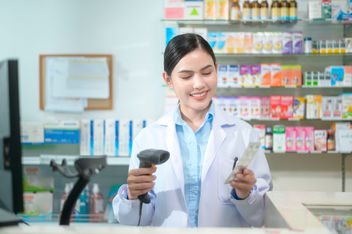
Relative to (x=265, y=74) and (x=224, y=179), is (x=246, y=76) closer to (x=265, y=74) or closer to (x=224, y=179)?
(x=265, y=74)

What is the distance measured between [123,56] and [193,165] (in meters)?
2.45

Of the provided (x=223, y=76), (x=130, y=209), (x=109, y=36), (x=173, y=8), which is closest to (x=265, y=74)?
(x=223, y=76)

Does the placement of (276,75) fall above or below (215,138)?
above

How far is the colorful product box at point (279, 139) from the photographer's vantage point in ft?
11.5

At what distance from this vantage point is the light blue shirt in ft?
5.41

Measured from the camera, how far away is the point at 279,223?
104cm

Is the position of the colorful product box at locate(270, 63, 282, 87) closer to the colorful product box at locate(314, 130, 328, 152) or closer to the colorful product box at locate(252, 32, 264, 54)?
the colorful product box at locate(252, 32, 264, 54)

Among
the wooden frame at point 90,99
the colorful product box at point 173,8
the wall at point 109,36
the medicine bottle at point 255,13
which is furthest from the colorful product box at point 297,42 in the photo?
the wooden frame at point 90,99

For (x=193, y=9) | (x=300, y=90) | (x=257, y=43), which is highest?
(x=193, y=9)

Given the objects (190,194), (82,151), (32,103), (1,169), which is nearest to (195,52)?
(190,194)

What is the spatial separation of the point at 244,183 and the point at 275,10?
2610mm

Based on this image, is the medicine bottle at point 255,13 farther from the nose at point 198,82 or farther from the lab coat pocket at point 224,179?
the lab coat pocket at point 224,179

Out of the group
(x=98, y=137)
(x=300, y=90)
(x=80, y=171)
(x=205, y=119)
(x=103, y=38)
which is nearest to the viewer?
(x=80, y=171)

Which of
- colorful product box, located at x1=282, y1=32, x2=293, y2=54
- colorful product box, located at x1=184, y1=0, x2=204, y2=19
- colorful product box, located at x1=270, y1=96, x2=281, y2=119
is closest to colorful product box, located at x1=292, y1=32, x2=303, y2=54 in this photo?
colorful product box, located at x1=282, y1=32, x2=293, y2=54
